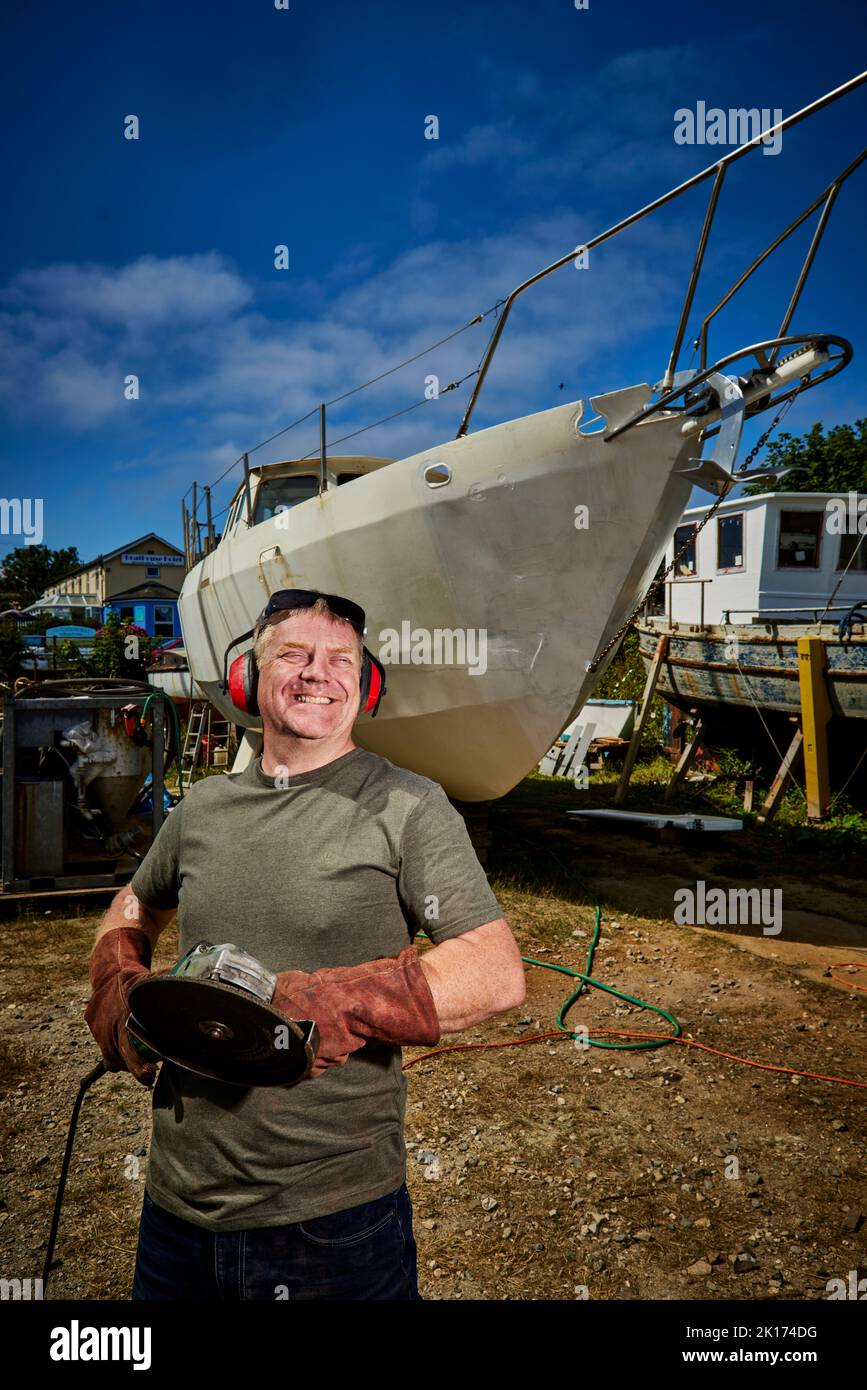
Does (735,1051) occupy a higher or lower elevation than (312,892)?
lower

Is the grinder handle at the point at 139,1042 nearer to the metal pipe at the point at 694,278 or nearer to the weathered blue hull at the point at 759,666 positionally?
the metal pipe at the point at 694,278

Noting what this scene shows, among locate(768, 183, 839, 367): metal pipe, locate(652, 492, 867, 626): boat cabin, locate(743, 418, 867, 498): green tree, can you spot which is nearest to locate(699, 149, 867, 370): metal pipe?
locate(768, 183, 839, 367): metal pipe

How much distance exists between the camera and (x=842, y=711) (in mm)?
9461

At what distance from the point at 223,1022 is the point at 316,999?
16 centimetres

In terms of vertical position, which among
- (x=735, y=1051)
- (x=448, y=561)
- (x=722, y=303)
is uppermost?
(x=722, y=303)

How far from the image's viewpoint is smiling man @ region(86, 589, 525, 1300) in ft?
4.73

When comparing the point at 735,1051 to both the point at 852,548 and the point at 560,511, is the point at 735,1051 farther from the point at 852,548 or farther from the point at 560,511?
the point at 852,548

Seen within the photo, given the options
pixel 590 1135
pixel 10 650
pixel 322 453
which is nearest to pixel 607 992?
pixel 590 1135

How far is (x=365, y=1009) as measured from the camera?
142cm

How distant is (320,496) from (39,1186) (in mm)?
5069

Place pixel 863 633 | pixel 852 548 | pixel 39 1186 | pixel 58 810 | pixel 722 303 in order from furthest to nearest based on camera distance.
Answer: pixel 852 548 → pixel 863 633 → pixel 58 810 → pixel 722 303 → pixel 39 1186

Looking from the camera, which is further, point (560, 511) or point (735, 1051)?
point (560, 511)

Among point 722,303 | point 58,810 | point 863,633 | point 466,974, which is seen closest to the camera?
point 466,974

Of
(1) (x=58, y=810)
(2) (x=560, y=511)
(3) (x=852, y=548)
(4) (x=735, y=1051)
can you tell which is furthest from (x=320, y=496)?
Answer: (3) (x=852, y=548)
